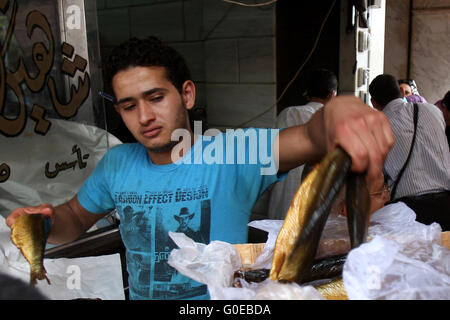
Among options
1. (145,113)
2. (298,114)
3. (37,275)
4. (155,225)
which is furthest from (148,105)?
(298,114)

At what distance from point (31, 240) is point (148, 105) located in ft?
2.16

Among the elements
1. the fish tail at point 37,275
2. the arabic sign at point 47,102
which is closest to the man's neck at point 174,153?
the fish tail at point 37,275

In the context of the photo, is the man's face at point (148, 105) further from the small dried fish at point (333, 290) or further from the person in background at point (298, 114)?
the person in background at point (298, 114)

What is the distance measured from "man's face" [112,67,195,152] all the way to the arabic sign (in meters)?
1.12

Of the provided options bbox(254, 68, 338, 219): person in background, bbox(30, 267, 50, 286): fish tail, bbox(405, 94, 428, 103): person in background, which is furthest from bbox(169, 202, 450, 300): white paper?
bbox(405, 94, 428, 103): person in background

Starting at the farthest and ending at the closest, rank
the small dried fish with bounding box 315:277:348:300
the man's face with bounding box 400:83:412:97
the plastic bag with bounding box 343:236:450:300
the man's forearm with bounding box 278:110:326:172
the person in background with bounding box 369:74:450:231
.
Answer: the man's face with bounding box 400:83:412:97
the person in background with bounding box 369:74:450:231
the man's forearm with bounding box 278:110:326:172
the small dried fish with bounding box 315:277:348:300
the plastic bag with bounding box 343:236:450:300

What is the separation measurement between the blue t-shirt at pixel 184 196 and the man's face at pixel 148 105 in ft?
0.51

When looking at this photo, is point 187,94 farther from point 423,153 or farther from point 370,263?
point 423,153

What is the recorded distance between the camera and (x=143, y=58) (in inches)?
62.4

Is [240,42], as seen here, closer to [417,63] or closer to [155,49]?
[155,49]

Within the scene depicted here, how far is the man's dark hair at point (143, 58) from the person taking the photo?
158 cm

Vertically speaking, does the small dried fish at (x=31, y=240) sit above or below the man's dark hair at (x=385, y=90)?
below

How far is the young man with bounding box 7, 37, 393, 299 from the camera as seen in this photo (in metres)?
1.53

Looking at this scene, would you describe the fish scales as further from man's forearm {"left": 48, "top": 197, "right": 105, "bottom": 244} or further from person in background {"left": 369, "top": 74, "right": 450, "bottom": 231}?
person in background {"left": 369, "top": 74, "right": 450, "bottom": 231}
